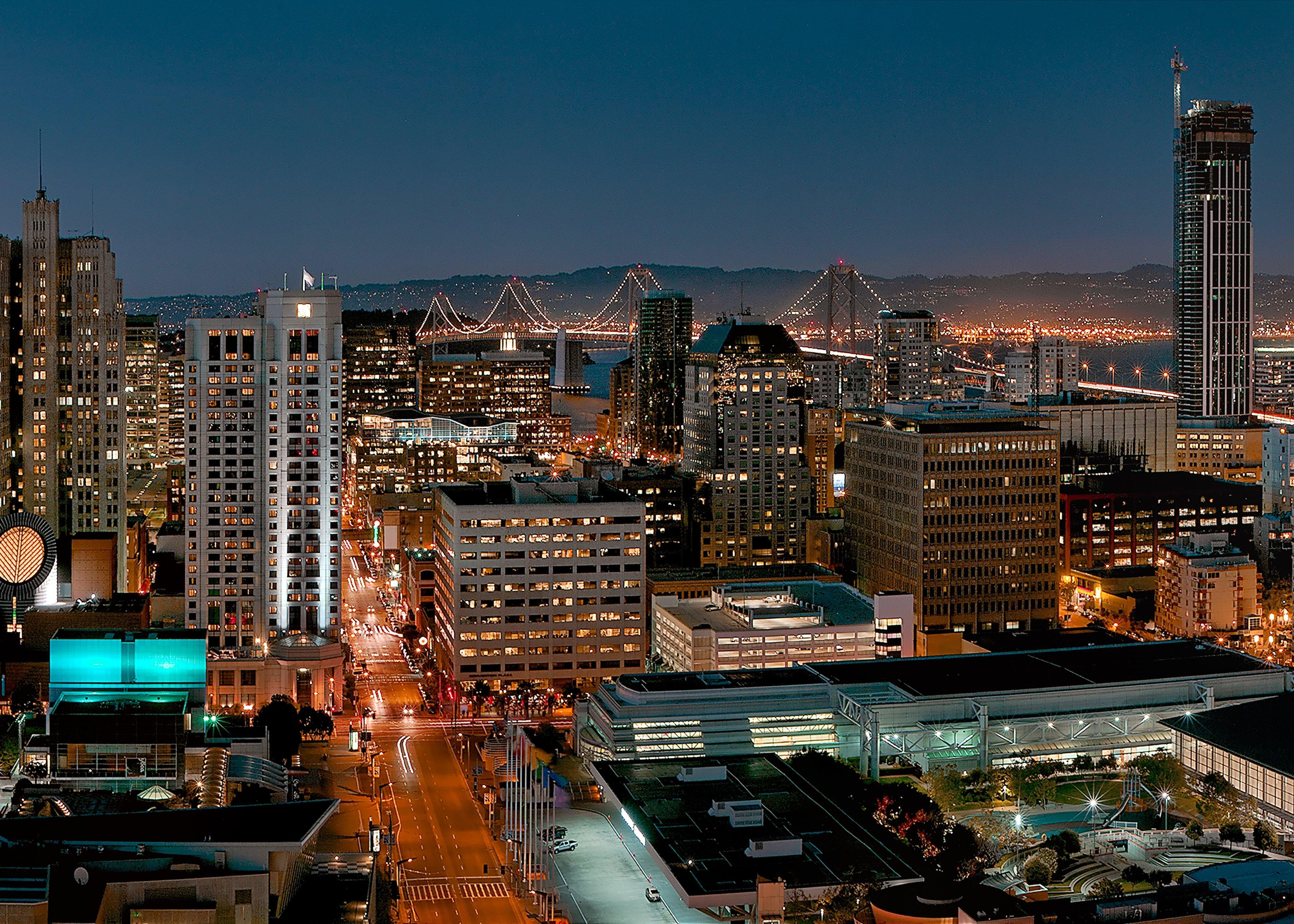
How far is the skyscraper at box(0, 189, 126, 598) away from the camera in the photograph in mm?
84125

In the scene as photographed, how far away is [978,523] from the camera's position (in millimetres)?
77062

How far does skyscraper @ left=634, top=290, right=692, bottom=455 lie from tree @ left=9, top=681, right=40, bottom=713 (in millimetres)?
74484

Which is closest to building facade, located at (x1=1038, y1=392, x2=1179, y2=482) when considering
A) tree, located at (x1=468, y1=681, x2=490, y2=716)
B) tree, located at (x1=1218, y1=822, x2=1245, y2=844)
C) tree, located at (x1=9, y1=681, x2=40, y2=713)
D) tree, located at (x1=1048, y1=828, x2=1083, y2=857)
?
tree, located at (x1=468, y1=681, x2=490, y2=716)

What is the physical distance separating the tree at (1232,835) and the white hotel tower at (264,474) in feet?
119

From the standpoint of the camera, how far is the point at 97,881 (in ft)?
105

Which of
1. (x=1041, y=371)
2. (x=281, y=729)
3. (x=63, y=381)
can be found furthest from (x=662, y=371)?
(x=281, y=729)

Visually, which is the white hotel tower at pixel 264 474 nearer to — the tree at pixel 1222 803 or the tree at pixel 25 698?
the tree at pixel 25 698

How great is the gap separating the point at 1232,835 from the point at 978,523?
102 feet

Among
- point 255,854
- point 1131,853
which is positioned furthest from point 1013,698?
point 255,854

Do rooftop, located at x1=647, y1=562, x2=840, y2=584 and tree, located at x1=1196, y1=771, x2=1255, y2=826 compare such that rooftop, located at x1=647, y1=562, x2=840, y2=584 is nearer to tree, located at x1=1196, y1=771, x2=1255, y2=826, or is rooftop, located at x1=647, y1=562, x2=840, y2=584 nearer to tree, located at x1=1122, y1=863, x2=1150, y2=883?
tree, located at x1=1196, y1=771, x2=1255, y2=826

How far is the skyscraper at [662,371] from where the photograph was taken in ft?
449

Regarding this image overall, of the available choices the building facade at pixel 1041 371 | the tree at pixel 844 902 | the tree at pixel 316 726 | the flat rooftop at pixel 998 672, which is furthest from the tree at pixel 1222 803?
the building facade at pixel 1041 371

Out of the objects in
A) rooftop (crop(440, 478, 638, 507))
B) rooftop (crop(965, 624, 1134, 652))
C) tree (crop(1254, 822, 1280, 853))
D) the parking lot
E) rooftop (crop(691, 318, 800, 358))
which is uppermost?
rooftop (crop(691, 318, 800, 358))

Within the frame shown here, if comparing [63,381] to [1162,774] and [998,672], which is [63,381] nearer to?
[998,672]
